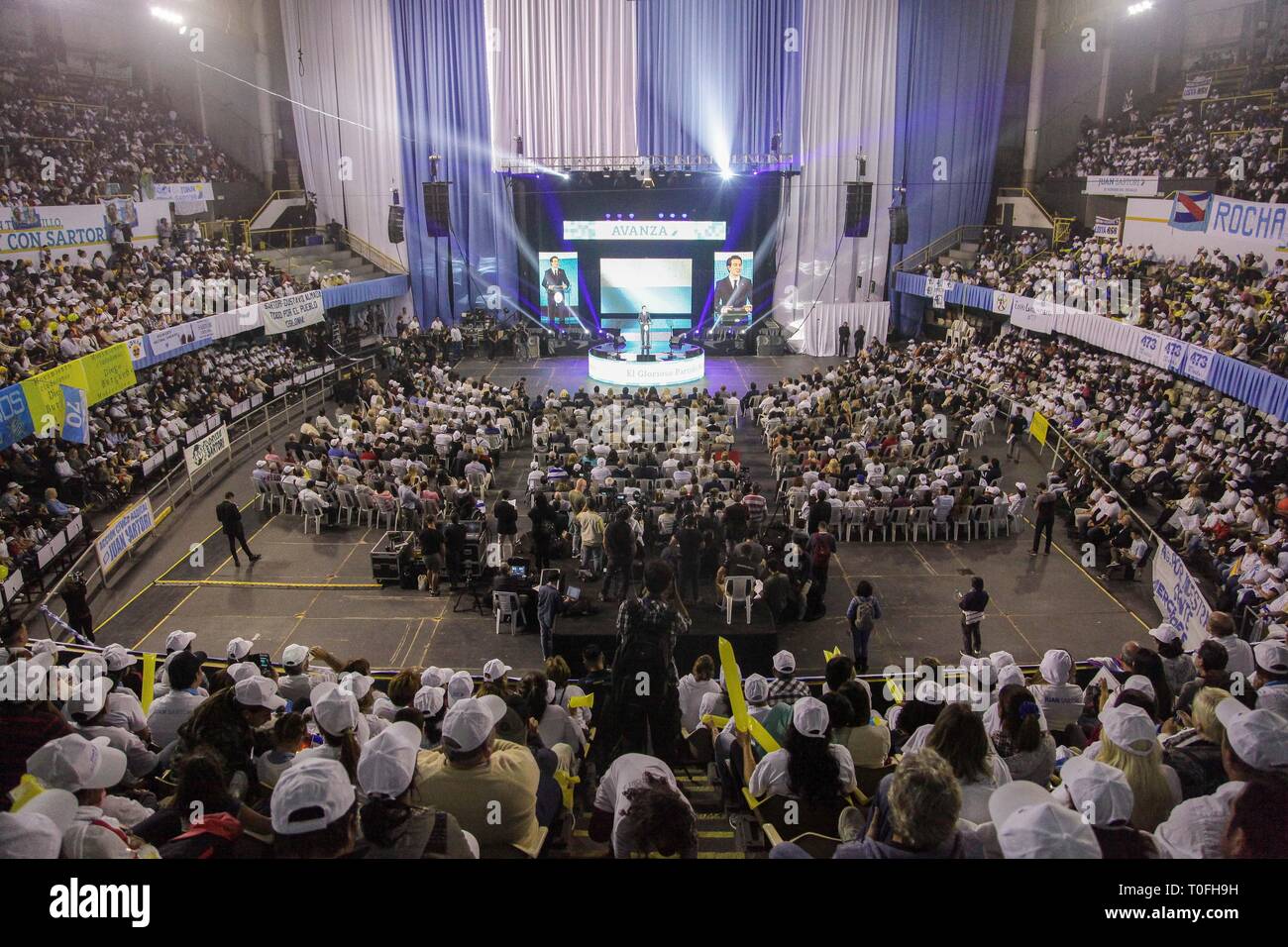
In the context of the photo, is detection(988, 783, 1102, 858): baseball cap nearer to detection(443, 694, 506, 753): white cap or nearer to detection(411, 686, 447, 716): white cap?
detection(443, 694, 506, 753): white cap

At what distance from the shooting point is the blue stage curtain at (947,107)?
1164 inches

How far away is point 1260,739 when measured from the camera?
323 cm

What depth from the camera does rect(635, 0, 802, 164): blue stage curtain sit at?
2969 cm

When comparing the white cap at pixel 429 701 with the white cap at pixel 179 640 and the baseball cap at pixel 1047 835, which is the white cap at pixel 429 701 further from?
the baseball cap at pixel 1047 835

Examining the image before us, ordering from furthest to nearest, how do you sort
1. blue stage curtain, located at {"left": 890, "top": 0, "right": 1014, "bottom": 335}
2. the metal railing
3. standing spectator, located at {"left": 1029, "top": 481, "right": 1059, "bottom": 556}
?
blue stage curtain, located at {"left": 890, "top": 0, "right": 1014, "bottom": 335}, standing spectator, located at {"left": 1029, "top": 481, "right": 1059, "bottom": 556}, the metal railing

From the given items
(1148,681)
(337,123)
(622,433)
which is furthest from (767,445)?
(337,123)

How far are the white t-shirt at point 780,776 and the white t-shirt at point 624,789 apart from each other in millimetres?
758

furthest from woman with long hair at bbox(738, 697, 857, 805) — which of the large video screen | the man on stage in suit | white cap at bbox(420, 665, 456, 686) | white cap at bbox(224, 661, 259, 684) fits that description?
the man on stage in suit

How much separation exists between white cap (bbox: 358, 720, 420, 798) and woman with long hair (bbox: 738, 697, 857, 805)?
1892 mm

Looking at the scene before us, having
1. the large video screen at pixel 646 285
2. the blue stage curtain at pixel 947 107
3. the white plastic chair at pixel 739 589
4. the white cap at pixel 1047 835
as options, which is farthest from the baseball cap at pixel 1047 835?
the blue stage curtain at pixel 947 107

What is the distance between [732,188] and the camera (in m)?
29.4

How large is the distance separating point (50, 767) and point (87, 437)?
14.1 metres

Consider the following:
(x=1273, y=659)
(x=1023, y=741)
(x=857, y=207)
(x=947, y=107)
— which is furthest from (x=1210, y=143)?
(x=1023, y=741)
